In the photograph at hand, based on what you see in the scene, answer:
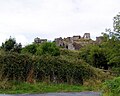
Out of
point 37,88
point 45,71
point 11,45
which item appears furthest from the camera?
point 11,45

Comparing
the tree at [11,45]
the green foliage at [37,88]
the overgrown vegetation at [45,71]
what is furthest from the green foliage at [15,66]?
the tree at [11,45]

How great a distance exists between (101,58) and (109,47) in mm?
22411

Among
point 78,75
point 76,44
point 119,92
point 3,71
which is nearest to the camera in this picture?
point 119,92

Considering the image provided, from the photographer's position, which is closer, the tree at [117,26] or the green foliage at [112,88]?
the green foliage at [112,88]

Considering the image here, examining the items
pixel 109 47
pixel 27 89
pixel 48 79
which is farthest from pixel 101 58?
pixel 27 89

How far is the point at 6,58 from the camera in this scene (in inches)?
957

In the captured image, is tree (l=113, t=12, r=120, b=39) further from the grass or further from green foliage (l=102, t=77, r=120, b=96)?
green foliage (l=102, t=77, r=120, b=96)

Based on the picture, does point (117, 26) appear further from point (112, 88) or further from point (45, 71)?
point (112, 88)

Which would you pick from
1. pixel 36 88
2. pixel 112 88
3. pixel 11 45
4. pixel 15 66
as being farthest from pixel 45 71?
pixel 11 45

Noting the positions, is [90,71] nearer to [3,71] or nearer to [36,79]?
[36,79]

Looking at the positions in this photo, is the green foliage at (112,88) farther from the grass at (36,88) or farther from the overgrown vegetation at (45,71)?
the overgrown vegetation at (45,71)

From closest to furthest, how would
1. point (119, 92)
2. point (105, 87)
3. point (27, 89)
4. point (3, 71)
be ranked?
point (119, 92) → point (105, 87) → point (27, 89) → point (3, 71)

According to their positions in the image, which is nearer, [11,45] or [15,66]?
[15,66]

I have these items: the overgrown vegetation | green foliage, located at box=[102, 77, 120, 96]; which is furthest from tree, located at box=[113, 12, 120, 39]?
green foliage, located at box=[102, 77, 120, 96]
